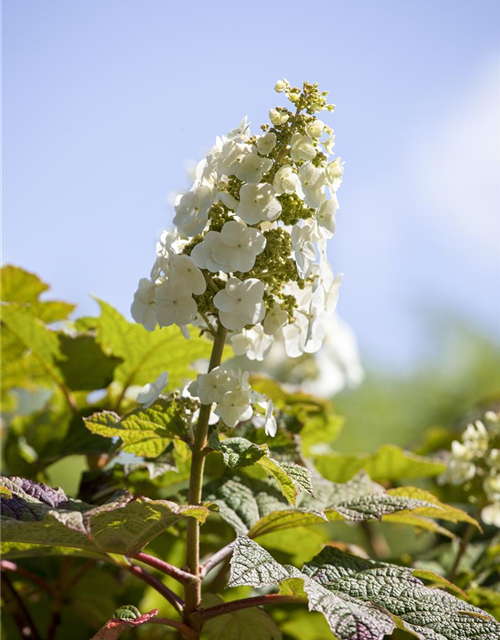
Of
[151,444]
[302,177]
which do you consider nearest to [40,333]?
[151,444]

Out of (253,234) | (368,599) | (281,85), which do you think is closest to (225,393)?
(253,234)

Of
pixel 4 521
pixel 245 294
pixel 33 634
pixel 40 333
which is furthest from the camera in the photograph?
pixel 40 333

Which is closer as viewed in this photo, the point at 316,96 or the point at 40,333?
the point at 316,96

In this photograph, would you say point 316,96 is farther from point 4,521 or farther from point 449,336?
point 449,336

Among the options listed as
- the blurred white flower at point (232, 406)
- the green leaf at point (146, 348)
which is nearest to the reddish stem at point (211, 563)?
the blurred white flower at point (232, 406)

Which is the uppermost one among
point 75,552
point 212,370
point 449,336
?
point 449,336

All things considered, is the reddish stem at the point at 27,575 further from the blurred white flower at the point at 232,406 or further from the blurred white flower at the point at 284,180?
the blurred white flower at the point at 284,180

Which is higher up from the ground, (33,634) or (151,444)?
(151,444)
